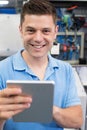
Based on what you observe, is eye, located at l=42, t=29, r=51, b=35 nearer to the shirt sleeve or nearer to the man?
the man

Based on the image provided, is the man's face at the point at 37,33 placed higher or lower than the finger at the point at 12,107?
higher

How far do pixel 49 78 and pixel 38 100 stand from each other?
0.30 m

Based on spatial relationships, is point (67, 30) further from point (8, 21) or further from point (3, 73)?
point (3, 73)

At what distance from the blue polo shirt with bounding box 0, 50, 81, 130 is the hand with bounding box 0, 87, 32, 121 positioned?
0.26 meters

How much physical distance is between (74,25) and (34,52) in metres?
1.12

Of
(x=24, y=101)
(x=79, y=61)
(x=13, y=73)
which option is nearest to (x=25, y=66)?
(x=13, y=73)

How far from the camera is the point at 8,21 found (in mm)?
1920

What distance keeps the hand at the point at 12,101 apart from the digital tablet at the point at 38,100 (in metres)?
0.02

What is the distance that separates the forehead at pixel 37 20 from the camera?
1.14m

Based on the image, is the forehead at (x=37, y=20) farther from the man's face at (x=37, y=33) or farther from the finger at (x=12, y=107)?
the finger at (x=12, y=107)

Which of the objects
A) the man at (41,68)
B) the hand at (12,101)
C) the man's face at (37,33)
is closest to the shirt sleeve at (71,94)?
the man at (41,68)

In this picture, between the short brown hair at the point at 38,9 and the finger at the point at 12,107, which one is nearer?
the finger at the point at 12,107

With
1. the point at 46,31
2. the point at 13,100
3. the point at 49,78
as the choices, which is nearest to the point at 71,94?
the point at 49,78

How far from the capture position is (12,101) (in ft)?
2.97
